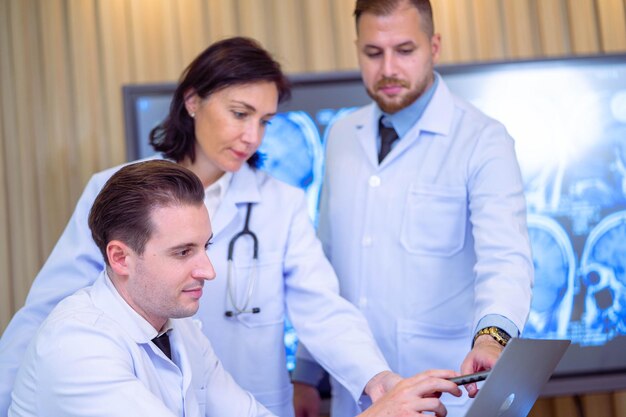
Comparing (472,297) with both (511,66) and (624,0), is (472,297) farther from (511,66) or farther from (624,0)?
(624,0)

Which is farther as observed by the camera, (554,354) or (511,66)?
(511,66)

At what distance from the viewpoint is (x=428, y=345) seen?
2229 millimetres

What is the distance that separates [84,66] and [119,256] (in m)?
1.80

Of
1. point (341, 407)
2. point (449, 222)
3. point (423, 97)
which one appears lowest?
point (341, 407)

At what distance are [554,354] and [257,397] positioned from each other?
905 millimetres

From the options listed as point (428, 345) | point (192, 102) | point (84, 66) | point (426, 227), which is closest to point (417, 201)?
point (426, 227)

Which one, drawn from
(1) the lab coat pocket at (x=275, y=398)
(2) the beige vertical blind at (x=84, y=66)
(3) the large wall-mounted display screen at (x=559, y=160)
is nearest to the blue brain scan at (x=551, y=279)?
(3) the large wall-mounted display screen at (x=559, y=160)

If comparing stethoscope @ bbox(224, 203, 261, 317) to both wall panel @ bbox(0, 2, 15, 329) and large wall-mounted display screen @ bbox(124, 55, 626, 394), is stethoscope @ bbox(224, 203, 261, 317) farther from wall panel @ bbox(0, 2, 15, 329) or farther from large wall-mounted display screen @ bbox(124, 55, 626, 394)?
wall panel @ bbox(0, 2, 15, 329)

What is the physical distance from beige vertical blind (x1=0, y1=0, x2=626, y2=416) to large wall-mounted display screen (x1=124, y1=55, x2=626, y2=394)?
18cm

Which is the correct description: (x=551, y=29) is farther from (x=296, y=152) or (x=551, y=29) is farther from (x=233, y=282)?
(x=233, y=282)

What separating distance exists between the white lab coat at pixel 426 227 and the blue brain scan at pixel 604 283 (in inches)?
41.8

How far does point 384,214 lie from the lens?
230 centimetres

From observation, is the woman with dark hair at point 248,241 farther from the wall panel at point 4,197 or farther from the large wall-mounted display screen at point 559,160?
the wall panel at point 4,197

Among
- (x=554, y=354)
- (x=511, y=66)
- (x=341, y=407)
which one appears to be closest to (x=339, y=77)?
(x=511, y=66)
